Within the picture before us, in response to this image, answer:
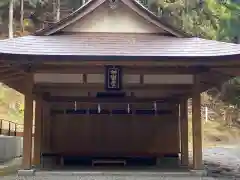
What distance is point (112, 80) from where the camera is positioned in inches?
379

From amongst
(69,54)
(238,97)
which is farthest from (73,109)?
(238,97)

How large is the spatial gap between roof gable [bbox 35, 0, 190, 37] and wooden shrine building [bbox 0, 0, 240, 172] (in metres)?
0.03

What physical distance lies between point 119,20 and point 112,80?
8.22ft

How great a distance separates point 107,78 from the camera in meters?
9.66

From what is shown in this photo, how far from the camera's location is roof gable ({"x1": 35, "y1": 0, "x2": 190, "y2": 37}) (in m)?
11.1

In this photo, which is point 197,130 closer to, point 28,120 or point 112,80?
point 112,80

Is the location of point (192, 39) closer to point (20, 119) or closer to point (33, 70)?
point (33, 70)

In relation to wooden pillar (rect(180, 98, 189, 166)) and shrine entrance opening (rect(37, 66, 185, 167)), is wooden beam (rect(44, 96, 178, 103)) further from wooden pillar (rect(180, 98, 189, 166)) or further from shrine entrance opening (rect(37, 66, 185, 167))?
wooden pillar (rect(180, 98, 189, 166))

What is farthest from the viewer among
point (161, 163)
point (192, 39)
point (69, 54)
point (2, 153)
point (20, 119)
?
point (20, 119)

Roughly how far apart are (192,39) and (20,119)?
64.9 feet

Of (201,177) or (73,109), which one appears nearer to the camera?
(201,177)

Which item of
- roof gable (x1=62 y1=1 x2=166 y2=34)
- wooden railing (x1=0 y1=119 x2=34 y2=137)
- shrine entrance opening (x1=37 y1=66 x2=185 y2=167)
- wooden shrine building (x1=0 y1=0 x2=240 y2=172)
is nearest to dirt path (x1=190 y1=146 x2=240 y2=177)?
wooden shrine building (x1=0 y1=0 x2=240 y2=172)

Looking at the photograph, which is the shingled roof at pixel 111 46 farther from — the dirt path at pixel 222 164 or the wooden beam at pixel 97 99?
the dirt path at pixel 222 164

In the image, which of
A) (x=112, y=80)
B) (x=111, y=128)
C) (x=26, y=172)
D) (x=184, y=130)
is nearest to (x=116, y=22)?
(x=112, y=80)
